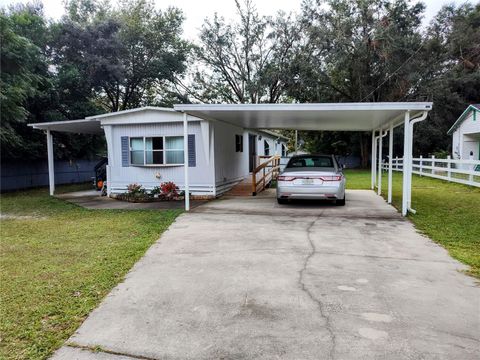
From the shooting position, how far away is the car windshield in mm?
9867

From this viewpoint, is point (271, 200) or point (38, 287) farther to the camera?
point (271, 200)

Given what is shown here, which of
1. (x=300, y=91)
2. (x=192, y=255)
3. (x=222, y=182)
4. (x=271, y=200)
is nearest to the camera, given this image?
(x=192, y=255)

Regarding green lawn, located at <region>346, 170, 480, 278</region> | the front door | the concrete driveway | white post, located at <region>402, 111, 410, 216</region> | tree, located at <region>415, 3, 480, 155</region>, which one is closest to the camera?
the concrete driveway

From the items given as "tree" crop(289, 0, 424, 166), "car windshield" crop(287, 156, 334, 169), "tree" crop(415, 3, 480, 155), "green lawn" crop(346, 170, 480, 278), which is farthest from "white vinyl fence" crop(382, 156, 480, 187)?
"tree" crop(289, 0, 424, 166)

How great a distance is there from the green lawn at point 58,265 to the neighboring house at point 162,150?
3114mm

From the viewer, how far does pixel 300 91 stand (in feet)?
90.8

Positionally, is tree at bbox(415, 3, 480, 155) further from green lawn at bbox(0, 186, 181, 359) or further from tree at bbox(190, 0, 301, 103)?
green lawn at bbox(0, 186, 181, 359)

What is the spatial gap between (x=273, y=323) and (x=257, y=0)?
29190 mm

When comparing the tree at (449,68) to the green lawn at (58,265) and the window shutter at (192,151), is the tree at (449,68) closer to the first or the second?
the window shutter at (192,151)

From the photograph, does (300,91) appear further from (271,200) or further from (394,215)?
(394,215)

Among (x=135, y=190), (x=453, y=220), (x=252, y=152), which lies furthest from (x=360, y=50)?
(x=453, y=220)

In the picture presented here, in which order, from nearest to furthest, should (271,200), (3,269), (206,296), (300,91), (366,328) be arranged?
1. (366,328)
2. (206,296)
3. (3,269)
4. (271,200)
5. (300,91)

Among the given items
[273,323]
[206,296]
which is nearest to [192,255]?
[206,296]

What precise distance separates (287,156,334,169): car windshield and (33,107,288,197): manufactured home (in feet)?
9.62
